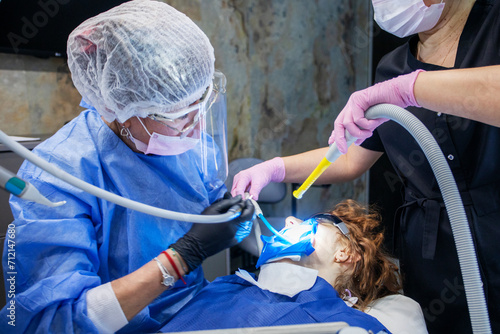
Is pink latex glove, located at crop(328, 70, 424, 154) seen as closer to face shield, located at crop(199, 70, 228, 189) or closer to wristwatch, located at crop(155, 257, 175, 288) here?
face shield, located at crop(199, 70, 228, 189)

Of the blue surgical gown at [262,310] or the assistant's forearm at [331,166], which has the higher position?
the assistant's forearm at [331,166]

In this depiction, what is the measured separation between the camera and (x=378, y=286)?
168cm

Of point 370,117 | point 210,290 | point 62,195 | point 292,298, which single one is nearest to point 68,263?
point 62,195

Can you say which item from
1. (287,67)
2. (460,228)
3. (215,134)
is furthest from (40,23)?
(460,228)

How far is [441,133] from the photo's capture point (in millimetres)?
1319

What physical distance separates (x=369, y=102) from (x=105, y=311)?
95 centimetres

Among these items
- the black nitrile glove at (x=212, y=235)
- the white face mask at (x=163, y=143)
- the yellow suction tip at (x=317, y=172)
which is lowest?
the black nitrile glove at (x=212, y=235)

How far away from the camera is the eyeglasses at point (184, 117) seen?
118 centimetres

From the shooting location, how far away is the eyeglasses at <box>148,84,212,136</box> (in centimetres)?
118

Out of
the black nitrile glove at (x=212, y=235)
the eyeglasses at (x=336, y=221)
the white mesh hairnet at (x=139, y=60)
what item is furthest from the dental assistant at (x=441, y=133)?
the white mesh hairnet at (x=139, y=60)

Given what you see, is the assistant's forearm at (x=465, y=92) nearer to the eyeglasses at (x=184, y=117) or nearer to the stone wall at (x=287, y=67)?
the eyeglasses at (x=184, y=117)

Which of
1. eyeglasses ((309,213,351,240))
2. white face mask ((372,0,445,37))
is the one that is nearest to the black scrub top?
white face mask ((372,0,445,37))

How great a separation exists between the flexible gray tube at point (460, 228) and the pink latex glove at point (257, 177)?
0.74m

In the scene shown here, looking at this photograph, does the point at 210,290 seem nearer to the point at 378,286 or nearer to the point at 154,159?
the point at 154,159
